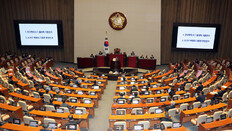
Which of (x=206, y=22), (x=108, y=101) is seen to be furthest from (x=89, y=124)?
(x=206, y=22)

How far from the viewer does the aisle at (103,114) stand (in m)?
9.65

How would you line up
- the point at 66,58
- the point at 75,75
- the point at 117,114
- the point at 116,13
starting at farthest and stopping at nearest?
the point at 66,58, the point at 116,13, the point at 75,75, the point at 117,114

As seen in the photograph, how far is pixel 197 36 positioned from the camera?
22.8m

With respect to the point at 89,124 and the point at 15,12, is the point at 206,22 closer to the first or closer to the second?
the point at 89,124

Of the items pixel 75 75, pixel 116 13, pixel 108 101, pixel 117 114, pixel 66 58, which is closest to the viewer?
pixel 117 114

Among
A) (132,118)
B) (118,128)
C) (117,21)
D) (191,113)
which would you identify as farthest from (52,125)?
(117,21)

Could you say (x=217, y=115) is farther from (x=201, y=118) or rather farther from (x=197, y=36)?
(x=197, y=36)

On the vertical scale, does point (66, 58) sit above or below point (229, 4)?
below

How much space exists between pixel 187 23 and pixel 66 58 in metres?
15.8

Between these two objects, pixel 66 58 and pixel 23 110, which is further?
pixel 66 58

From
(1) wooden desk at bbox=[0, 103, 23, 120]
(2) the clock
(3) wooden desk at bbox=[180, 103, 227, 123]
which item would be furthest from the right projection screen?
(1) wooden desk at bbox=[0, 103, 23, 120]

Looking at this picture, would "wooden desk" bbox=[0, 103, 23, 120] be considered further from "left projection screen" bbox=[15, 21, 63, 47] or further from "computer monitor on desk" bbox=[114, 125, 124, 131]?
"left projection screen" bbox=[15, 21, 63, 47]

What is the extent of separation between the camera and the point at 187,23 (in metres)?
22.7

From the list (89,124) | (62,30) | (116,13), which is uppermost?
(116,13)
